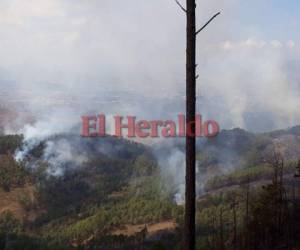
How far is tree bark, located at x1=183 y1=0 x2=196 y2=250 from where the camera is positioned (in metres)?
11.9

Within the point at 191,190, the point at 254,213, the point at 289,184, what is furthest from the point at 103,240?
the point at 191,190

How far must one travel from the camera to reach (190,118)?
11852mm

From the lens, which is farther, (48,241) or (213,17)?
(48,241)

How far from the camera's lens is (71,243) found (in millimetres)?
159375

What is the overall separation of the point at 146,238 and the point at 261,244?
370 feet

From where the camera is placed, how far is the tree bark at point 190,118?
1189 centimetres

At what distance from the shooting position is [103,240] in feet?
482

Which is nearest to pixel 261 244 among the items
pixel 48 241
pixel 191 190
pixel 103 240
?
pixel 191 190

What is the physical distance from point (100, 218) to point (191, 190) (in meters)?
178

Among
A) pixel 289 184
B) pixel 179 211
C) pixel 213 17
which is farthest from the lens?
pixel 179 211

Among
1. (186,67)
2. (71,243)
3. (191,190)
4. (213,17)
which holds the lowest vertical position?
(71,243)

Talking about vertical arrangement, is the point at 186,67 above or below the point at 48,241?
above

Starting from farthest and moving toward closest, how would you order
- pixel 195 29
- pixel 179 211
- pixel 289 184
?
pixel 179 211
pixel 289 184
pixel 195 29

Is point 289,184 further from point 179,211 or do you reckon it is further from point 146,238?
point 146,238
